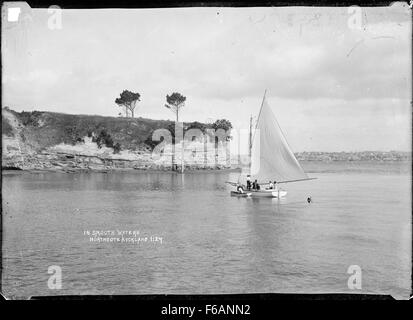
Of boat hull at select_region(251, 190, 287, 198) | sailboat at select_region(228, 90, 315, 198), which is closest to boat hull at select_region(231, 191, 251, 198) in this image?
boat hull at select_region(251, 190, 287, 198)

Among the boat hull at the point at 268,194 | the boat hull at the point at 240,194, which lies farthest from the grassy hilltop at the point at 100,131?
the boat hull at the point at 268,194

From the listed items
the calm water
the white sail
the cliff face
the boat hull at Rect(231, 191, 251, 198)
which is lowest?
the calm water

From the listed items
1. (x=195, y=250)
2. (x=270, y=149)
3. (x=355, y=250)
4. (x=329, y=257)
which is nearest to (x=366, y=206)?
(x=270, y=149)

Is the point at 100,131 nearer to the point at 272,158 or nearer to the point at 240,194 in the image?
the point at 240,194

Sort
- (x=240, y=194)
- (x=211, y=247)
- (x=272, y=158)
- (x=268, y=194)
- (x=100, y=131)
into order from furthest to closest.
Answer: (x=100, y=131)
(x=240, y=194)
(x=268, y=194)
(x=272, y=158)
(x=211, y=247)

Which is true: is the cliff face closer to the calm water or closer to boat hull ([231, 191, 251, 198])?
boat hull ([231, 191, 251, 198])

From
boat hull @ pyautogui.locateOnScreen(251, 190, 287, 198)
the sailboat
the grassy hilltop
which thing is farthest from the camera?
the grassy hilltop

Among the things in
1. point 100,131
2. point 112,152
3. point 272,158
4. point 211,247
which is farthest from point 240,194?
point 100,131
